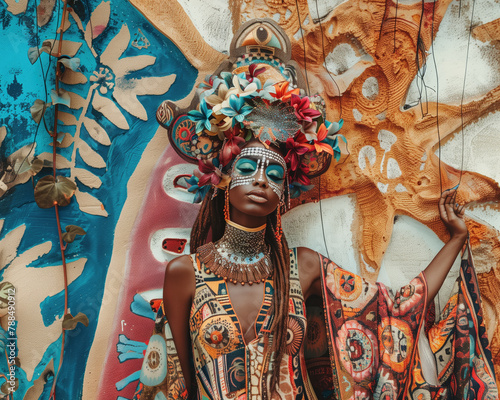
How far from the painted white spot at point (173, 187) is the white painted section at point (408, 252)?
0.95 metres

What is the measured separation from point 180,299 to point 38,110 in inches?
40.5

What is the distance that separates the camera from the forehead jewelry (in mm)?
2217

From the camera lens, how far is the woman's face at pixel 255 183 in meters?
2.19

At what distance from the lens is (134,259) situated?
258cm

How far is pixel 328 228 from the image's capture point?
8.86 feet

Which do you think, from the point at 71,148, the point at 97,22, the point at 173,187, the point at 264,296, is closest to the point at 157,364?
the point at 264,296

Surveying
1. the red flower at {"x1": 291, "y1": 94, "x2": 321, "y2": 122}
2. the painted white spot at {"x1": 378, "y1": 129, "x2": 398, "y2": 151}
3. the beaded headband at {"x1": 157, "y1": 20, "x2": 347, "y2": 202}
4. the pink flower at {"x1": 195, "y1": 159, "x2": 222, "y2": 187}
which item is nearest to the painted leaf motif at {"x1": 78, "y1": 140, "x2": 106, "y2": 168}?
the beaded headband at {"x1": 157, "y1": 20, "x2": 347, "y2": 202}

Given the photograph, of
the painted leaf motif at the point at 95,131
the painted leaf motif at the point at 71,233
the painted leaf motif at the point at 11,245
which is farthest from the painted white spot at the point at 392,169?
the painted leaf motif at the point at 11,245

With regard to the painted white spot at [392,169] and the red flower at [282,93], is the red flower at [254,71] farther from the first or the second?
the painted white spot at [392,169]

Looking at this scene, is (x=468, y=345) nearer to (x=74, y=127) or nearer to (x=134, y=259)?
(x=134, y=259)

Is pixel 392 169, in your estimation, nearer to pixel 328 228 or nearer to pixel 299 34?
pixel 328 228

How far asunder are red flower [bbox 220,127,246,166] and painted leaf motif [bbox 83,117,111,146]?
24.7 inches

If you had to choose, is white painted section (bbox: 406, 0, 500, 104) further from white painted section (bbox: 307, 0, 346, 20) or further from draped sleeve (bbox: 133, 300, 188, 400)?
draped sleeve (bbox: 133, 300, 188, 400)

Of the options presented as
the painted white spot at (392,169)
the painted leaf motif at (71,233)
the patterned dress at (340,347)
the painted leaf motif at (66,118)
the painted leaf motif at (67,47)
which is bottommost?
the patterned dress at (340,347)
